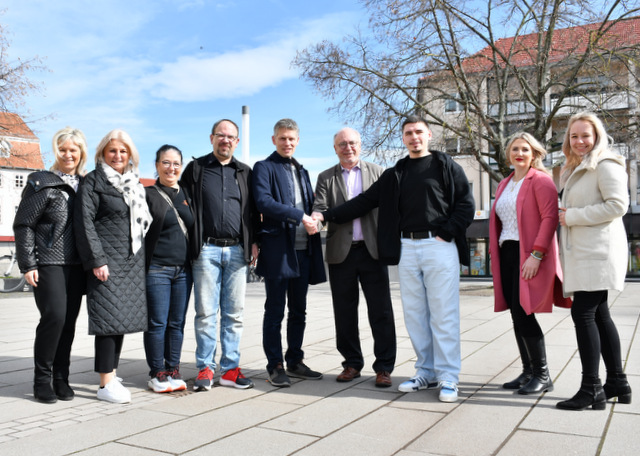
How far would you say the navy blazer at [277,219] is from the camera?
478 centimetres

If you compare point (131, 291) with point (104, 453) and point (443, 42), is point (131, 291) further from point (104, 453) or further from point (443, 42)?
point (443, 42)

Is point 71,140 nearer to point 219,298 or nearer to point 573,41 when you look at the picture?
point 219,298

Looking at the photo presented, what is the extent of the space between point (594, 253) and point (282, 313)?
2545 millimetres

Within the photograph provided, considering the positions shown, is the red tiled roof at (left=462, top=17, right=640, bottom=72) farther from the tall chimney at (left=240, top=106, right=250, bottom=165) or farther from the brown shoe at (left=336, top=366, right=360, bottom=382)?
the tall chimney at (left=240, top=106, right=250, bottom=165)

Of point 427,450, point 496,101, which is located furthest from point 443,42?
point 427,450

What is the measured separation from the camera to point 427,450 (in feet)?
10.2

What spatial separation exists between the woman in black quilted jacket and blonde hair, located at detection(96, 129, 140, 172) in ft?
0.95

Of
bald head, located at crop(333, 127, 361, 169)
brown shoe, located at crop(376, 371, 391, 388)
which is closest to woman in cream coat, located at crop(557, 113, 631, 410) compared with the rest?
brown shoe, located at crop(376, 371, 391, 388)

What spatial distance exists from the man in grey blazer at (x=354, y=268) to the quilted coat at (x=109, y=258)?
1.63 meters

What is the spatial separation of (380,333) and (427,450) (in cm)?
181

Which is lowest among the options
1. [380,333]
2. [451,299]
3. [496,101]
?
[380,333]

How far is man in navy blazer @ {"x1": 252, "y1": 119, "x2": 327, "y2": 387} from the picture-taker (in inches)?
190

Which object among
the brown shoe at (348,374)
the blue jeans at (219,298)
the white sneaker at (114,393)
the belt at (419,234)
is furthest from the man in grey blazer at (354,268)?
the white sneaker at (114,393)

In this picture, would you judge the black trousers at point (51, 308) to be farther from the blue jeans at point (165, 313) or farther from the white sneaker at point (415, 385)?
the white sneaker at point (415, 385)
